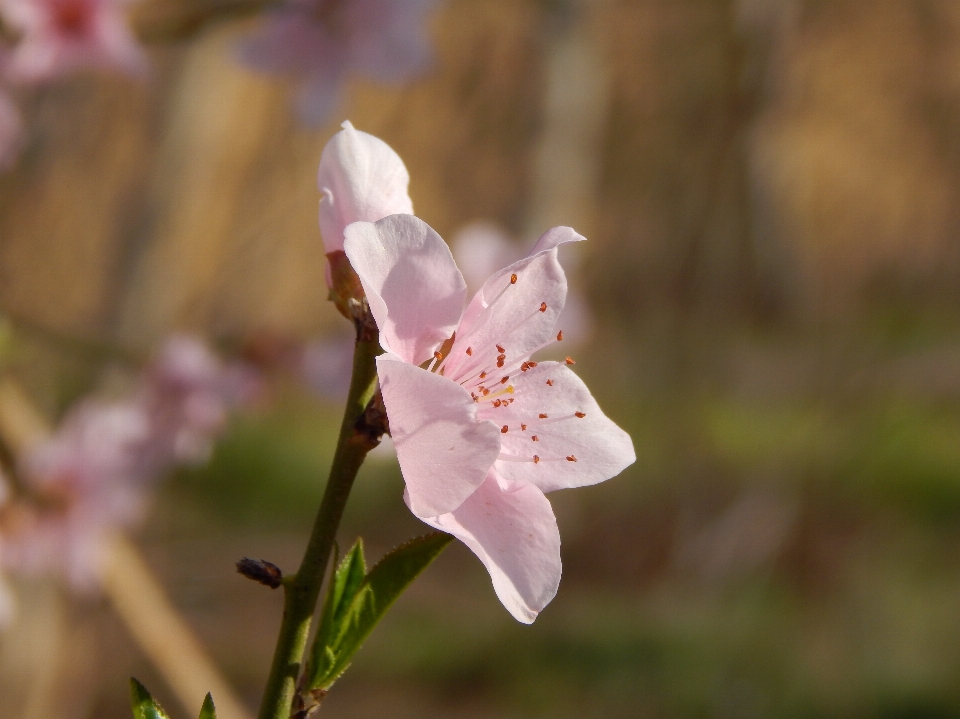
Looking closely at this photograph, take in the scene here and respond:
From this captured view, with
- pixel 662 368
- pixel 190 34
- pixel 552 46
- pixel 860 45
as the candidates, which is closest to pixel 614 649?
pixel 662 368

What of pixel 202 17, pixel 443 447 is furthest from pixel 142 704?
pixel 202 17

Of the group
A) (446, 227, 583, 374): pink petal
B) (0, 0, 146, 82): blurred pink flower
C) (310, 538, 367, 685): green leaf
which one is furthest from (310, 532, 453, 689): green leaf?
(0, 0, 146, 82): blurred pink flower

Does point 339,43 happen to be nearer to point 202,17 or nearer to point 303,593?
point 202,17

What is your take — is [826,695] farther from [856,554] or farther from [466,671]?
[466,671]

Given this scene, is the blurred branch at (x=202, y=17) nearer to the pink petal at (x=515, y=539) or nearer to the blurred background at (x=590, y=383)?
the blurred background at (x=590, y=383)

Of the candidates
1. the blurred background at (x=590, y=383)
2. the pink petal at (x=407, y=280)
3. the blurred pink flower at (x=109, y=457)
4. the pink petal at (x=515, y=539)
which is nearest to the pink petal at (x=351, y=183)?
the pink petal at (x=407, y=280)

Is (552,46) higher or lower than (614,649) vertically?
higher
